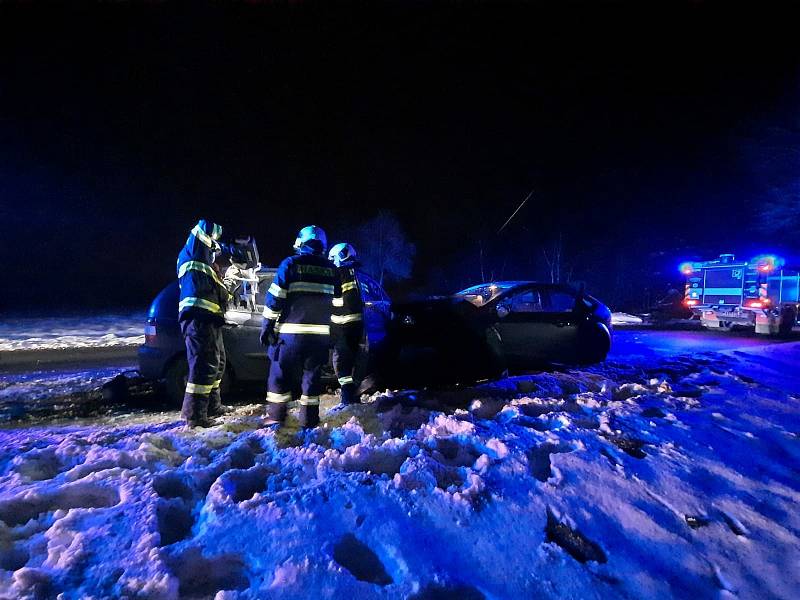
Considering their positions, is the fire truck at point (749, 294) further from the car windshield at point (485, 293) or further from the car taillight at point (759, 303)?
the car windshield at point (485, 293)

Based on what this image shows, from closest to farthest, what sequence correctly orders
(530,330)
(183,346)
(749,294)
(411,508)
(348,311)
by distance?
1. (411,508)
2. (348,311)
3. (183,346)
4. (530,330)
5. (749,294)

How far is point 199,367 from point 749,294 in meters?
14.7

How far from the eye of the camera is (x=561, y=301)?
6.46m

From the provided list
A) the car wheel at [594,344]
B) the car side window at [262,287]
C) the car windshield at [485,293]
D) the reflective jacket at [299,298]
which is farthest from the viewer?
the car wheel at [594,344]

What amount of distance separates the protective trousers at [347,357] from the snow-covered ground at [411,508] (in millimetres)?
661

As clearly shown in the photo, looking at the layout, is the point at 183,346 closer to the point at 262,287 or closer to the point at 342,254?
the point at 262,287

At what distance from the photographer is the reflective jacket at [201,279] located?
388 cm

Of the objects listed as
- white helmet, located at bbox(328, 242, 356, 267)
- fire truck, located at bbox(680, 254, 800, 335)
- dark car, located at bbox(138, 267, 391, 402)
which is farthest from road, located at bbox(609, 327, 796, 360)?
dark car, located at bbox(138, 267, 391, 402)

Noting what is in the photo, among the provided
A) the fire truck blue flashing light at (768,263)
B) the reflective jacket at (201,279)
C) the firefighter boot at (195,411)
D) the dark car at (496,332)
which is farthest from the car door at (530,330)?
the fire truck blue flashing light at (768,263)

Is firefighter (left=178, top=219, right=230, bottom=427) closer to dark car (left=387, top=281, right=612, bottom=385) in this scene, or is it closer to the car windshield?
dark car (left=387, top=281, right=612, bottom=385)

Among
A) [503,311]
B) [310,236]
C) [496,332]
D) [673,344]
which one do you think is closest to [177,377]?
[310,236]

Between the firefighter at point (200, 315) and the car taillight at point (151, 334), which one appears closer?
the firefighter at point (200, 315)

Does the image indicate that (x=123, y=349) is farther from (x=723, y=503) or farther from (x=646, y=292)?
(x=646, y=292)

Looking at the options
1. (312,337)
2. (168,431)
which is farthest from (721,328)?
(168,431)
